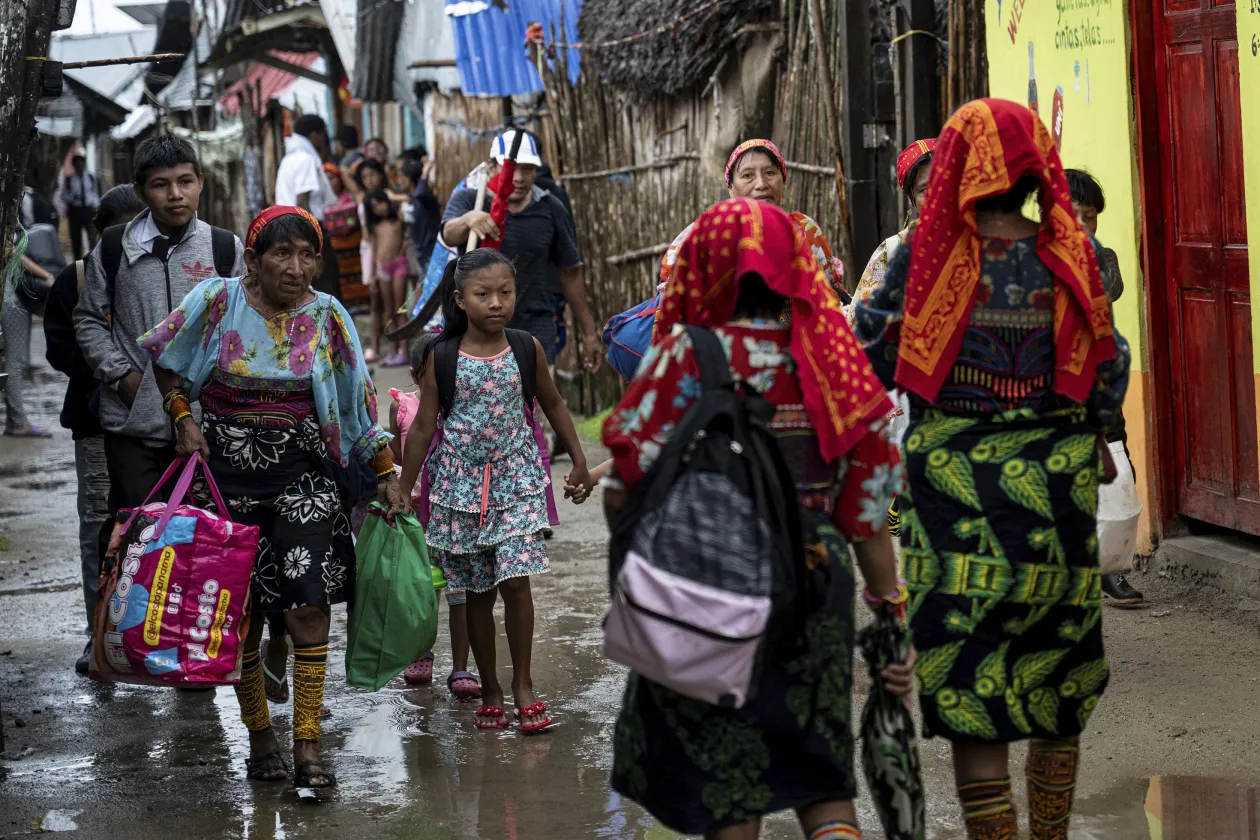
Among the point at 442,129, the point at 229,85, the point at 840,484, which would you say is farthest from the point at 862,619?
the point at 229,85

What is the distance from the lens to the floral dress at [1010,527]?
340 centimetres

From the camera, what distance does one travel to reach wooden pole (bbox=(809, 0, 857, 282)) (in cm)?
770

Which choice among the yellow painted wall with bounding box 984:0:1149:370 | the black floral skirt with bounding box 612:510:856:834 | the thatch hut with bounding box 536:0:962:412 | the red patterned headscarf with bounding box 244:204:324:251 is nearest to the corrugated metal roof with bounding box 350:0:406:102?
the thatch hut with bounding box 536:0:962:412

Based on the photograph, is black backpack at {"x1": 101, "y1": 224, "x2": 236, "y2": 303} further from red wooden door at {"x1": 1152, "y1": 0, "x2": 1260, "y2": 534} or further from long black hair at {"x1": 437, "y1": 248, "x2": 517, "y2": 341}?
red wooden door at {"x1": 1152, "y1": 0, "x2": 1260, "y2": 534}

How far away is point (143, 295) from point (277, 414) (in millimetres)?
1084

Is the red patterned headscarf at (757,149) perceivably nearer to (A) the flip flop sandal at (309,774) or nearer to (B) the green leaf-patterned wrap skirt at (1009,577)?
(B) the green leaf-patterned wrap skirt at (1009,577)

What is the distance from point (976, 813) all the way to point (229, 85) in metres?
33.1

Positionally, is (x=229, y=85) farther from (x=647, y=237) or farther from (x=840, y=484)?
(x=840, y=484)

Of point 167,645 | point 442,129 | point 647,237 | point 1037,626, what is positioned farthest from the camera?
point 442,129

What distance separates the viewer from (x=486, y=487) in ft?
17.4

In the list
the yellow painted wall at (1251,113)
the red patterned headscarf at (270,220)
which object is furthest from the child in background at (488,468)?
the yellow painted wall at (1251,113)

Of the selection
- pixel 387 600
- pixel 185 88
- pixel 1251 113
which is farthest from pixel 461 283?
pixel 185 88

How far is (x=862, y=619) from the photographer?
21.8ft

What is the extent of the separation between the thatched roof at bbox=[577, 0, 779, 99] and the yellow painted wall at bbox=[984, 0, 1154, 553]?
7.26 feet
